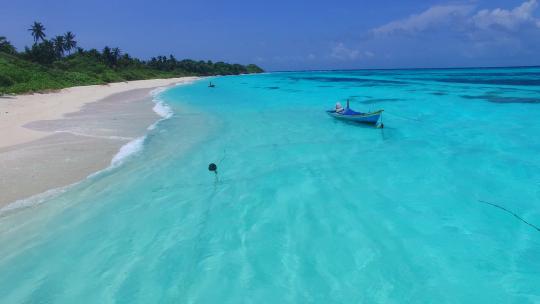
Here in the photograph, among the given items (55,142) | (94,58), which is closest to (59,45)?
(94,58)

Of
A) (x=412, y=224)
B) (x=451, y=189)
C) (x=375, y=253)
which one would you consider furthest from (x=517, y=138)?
(x=375, y=253)

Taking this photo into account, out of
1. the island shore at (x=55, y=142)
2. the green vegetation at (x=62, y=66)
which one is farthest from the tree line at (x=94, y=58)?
the island shore at (x=55, y=142)

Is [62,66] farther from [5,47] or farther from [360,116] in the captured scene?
[360,116]

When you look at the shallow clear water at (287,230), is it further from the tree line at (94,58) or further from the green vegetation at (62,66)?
the tree line at (94,58)

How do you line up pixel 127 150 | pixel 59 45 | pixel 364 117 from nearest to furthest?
1. pixel 127 150
2. pixel 364 117
3. pixel 59 45

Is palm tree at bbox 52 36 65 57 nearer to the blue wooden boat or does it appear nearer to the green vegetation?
the green vegetation

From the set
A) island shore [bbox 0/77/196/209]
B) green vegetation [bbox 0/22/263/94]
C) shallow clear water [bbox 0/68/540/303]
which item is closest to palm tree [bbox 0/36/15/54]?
green vegetation [bbox 0/22/263/94]
